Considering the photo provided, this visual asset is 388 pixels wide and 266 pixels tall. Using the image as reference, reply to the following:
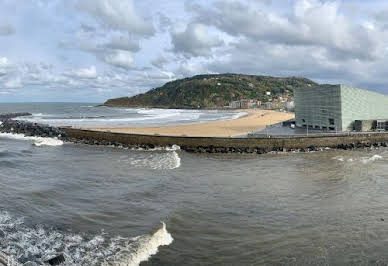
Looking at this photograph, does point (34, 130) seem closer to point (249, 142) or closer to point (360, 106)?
point (249, 142)

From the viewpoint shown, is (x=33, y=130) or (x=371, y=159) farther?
(x=33, y=130)

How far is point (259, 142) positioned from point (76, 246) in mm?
25710

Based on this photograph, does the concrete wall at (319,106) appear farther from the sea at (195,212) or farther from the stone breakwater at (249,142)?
the sea at (195,212)

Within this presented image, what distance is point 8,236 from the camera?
13867mm

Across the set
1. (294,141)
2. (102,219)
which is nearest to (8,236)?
(102,219)

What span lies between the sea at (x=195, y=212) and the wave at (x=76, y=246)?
31 mm

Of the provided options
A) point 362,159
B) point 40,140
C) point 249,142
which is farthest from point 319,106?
point 40,140

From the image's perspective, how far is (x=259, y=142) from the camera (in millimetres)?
37000

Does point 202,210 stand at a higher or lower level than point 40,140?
lower

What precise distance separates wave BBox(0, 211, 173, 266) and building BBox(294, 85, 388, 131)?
1282 inches

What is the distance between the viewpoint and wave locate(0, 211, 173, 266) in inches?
479

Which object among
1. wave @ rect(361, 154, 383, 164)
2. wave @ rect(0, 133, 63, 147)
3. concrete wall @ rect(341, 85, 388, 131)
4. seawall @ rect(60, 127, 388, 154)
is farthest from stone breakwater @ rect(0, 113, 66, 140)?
wave @ rect(361, 154, 383, 164)

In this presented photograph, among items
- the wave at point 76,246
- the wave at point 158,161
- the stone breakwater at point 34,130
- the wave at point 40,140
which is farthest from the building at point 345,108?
the wave at point 76,246

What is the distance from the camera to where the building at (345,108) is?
42875 mm
